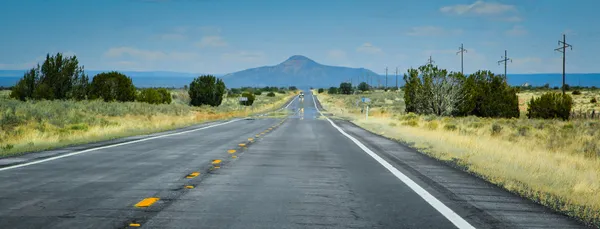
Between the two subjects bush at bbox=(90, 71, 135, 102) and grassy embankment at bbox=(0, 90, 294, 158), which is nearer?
grassy embankment at bbox=(0, 90, 294, 158)

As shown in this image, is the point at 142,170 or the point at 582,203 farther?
the point at 142,170

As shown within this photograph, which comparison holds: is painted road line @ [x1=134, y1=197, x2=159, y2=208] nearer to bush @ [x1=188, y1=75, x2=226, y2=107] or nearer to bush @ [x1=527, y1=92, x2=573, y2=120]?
bush @ [x1=527, y1=92, x2=573, y2=120]

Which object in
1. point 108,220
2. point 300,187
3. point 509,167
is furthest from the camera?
point 509,167

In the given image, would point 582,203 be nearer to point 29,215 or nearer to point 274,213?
point 274,213

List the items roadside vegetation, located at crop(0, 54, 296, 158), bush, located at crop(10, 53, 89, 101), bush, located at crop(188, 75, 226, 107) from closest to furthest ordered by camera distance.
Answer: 1. roadside vegetation, located at crop(0, 54, 296, 158)
2. bush, located at crop(10, 53, 89, 101)
3. bush, located at crop(188, 75, 226, 107)

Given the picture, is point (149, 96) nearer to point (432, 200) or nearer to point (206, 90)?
point (206, 90)

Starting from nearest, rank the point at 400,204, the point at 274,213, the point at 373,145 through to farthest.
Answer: the point at 274,213 < the point at 400,204 < the point at 373,145

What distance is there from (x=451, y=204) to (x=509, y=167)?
4.97m

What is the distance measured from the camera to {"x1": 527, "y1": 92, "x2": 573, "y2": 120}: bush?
49.6m

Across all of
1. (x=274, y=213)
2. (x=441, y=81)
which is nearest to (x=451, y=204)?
(x=274, y=213)

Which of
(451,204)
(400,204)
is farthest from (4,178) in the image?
(451,204)

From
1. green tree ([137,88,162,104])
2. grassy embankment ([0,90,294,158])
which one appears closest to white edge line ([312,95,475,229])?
grassy embankment ([0,90,294,158])

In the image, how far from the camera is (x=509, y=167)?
11.4m

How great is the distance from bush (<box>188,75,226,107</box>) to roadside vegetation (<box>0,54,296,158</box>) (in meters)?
4.89
